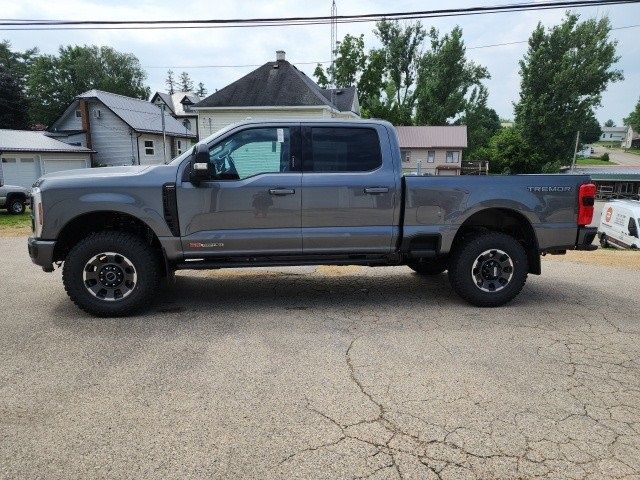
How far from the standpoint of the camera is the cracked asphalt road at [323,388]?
253 cm

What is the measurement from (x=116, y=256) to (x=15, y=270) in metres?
3.71

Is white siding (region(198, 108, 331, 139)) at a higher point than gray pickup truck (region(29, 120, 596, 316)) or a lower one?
higher

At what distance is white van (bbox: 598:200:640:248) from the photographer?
1380 centimetres

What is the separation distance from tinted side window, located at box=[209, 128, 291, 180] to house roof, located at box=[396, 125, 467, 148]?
142ft

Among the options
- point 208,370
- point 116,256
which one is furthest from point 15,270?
point 208,370

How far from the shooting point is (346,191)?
16.1 ft

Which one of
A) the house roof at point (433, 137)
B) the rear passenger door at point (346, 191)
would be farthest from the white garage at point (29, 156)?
the house roof at point (433, 137)

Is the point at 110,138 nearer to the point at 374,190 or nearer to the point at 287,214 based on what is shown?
the point at 287,214

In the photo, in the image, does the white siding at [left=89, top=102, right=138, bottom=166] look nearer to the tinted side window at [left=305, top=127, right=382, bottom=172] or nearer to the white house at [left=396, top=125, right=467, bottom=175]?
the white house at [left=396, top=125, right=467, bottom=175]

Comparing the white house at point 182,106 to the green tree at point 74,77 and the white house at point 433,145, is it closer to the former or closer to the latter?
the green tree at point 74,77

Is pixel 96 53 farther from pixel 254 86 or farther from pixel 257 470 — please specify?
pixel 257 470

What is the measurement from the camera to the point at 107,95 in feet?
112

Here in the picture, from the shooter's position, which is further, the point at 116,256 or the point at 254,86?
the point at 254,86

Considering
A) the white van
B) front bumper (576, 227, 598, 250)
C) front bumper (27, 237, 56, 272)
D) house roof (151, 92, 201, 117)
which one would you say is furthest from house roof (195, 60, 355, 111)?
house roof (151, 92, 201, 117)
